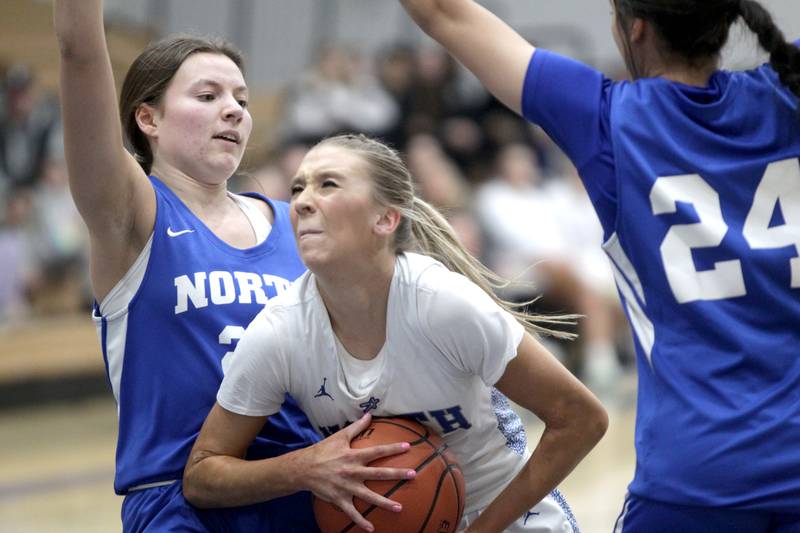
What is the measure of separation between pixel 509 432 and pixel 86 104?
1.24 meters

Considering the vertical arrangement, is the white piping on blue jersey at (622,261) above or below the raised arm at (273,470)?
above

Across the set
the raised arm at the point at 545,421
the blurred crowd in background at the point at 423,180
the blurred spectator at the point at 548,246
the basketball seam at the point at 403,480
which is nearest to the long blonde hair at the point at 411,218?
the raised arm at the point at 545,421

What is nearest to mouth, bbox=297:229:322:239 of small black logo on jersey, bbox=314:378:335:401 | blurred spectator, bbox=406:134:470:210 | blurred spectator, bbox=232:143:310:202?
small black logo on jersey, bbox=314:378:335:401

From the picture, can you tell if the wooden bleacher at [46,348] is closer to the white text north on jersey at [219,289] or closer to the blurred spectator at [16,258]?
the blurred spectator at [16,258]

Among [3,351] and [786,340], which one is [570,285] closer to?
[3,351]

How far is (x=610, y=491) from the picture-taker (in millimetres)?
6500

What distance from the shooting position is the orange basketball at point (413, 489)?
2.57 m

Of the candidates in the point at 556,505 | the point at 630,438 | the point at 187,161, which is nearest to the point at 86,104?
the point at 187,161

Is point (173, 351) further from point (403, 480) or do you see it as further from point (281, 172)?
point (281, 172)

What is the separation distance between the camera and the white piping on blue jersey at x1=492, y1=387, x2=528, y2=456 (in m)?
2.85

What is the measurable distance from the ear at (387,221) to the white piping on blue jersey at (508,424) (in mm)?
474

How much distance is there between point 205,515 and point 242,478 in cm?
24

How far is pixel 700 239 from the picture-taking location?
85.0 inches

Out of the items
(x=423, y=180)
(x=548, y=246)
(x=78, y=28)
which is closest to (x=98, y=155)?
(x=78, y=28)
